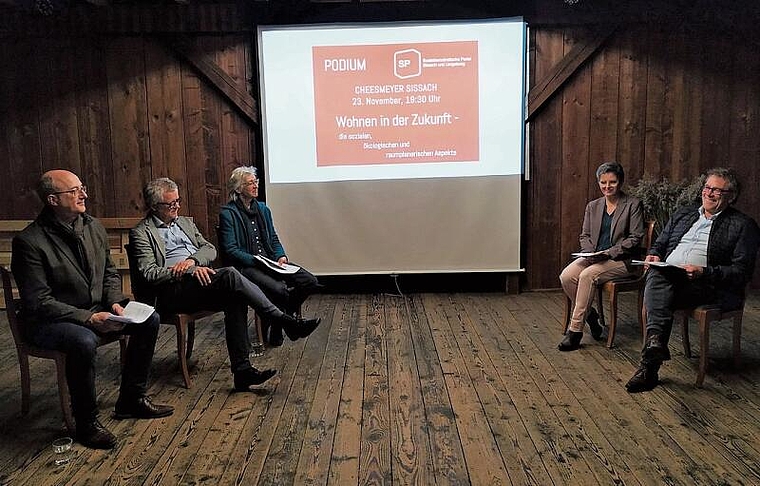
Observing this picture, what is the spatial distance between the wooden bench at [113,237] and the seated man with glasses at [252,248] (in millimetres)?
1604

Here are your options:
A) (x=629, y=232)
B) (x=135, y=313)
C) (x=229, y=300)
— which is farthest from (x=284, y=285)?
(x=629, y=232)

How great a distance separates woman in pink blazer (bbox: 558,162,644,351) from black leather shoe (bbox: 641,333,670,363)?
691 mm

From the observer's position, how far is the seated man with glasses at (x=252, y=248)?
3.97m

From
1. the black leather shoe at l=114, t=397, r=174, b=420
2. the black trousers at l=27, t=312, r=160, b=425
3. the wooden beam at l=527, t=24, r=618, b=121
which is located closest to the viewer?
the black trousers at l=27, t=312, r=160, b=425

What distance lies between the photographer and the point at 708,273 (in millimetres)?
3244

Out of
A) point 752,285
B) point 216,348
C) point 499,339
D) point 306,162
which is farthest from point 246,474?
point 752,285

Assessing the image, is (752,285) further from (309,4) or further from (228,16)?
(228,16)

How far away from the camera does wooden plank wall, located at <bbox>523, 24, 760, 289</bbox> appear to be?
5246 mm

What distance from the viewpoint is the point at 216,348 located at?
4117mm

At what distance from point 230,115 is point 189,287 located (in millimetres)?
2398

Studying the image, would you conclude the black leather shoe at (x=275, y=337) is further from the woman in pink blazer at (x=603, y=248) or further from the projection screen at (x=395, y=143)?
the woman in pink blazer at (x=603, y=248)

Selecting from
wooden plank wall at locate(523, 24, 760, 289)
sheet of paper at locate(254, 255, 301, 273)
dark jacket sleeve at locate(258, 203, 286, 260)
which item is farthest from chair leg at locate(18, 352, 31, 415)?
wooden plank wall at locate(523, 24, 760, 289)

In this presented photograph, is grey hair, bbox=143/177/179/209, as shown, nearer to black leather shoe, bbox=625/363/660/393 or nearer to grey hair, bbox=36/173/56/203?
grey hair, bbox=36/173/56/203

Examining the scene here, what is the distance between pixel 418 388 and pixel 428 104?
2.73 meters
